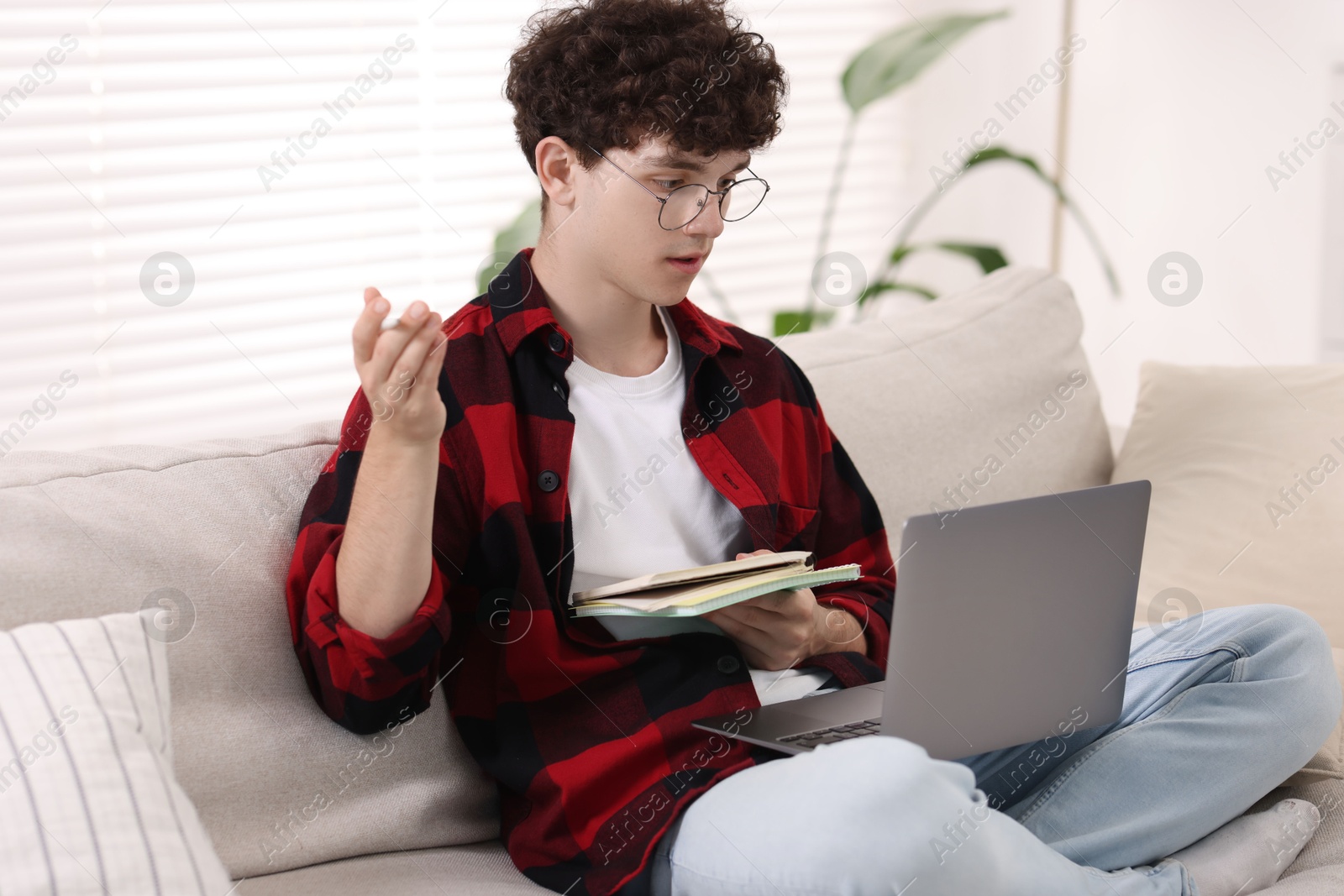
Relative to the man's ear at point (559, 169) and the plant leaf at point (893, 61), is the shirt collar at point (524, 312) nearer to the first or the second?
the man's ear at point (559, 169)

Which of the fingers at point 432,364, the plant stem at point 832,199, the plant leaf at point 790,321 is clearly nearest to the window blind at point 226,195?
the plant leaf at point 790,321

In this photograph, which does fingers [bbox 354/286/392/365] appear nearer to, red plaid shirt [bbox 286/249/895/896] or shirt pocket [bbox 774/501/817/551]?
red plaid shirt [bbox 286/249/895/896]

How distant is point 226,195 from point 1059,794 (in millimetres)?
1644

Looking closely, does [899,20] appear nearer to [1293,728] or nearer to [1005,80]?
[1005,80]

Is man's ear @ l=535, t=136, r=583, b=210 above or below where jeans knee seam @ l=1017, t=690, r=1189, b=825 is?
above

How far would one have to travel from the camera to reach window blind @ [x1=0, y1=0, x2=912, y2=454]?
1.94 meters

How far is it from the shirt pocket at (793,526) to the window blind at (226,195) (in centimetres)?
87

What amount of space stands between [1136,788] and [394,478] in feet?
2.65

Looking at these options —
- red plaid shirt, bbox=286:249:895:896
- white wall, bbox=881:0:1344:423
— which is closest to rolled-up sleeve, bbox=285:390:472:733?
red plaid shirt, bbox=286:249:895:896

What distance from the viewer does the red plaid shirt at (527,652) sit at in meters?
1.12

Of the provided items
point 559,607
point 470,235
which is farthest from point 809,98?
point 559,607

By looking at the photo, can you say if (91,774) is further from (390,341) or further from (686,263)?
(686,263)

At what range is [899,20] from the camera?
300cm

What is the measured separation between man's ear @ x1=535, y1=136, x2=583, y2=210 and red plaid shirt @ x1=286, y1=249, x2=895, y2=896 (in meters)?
0.09
